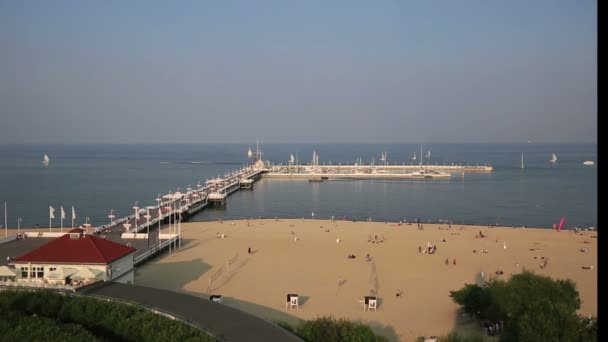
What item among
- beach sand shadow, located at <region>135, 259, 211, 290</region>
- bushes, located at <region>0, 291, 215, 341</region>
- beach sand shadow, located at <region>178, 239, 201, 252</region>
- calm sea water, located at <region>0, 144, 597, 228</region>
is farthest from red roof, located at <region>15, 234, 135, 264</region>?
calm sea water, located at <region>0, 144, 597, 228</region>

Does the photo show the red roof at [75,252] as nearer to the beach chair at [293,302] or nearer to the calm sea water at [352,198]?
the beach chair at [293,302]

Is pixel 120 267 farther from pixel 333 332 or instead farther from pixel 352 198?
pixel 352 198

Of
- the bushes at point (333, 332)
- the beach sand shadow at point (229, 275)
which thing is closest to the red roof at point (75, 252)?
the beach sand shadow at point (229, 275)

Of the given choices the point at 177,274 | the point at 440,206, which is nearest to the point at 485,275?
the point at 177,274

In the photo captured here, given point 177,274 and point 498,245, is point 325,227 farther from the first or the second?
point 177,274

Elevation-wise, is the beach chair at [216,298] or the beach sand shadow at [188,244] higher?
the beach chair at [216,298]

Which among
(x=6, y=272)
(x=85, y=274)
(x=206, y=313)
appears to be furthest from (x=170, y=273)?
(x=206, y=313)

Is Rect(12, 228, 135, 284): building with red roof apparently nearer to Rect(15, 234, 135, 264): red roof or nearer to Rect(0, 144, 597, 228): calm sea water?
Rect(15, 234, 135, 264): red roof

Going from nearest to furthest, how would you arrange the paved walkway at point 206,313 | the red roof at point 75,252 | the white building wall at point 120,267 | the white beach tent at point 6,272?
the paved walkway at point 206,313 < the white beach tent at point 6,272 < the red roof at point 75,252 < the white building wall at point 120,267
